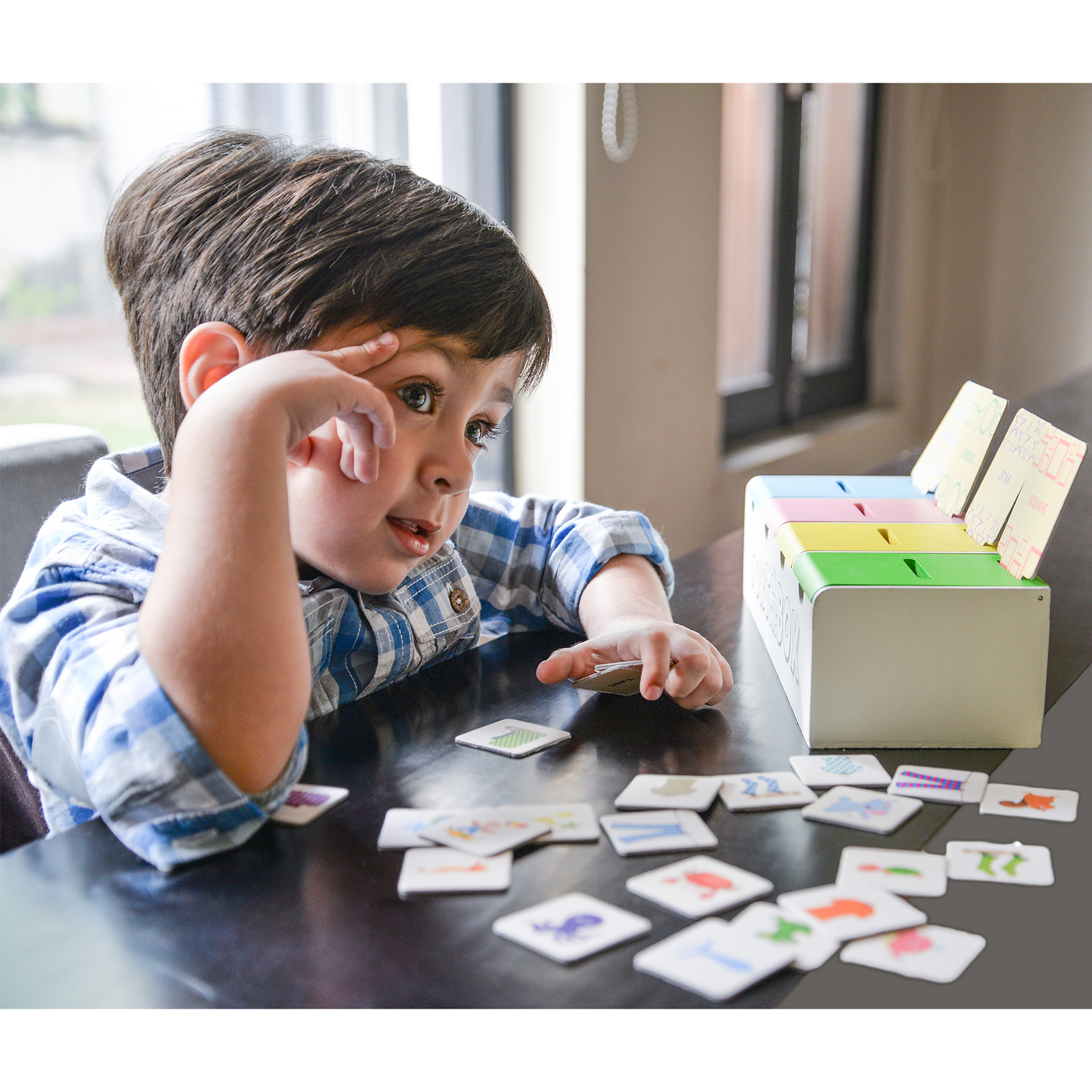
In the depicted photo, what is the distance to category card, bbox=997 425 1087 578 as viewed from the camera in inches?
31.6

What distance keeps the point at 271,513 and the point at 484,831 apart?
0.23m

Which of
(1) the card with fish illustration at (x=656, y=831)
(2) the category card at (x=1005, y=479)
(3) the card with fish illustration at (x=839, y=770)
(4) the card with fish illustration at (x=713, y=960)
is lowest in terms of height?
(3) the card with fish illustration at (x=839, y=770)

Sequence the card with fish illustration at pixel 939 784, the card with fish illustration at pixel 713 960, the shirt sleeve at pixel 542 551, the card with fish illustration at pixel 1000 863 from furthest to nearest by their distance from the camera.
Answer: the shirt sleeve at pixel 542 551 < the card with fish illustration at pixel 939 784 < the card with fish illustration at pixel 1000 863 < the card with fish illustration at pixel 713 960

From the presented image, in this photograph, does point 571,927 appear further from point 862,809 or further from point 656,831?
point 862,809

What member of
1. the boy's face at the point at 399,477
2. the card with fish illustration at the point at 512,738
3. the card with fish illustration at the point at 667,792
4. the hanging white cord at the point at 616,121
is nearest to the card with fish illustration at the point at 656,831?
the card with fish illustration at the point at 667,792

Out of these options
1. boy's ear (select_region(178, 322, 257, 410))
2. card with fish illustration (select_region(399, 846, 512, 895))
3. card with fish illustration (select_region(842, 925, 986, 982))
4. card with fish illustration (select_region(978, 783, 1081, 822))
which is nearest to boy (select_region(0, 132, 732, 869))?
boy's ear (select_region(178, 322, 257, 410))

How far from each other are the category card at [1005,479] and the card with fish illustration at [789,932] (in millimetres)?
457

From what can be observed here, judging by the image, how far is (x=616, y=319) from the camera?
2.86 meters

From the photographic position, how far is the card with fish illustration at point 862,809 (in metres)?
0.67

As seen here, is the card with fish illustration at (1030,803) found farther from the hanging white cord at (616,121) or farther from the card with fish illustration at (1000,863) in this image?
the hanging white cord at (616,121)

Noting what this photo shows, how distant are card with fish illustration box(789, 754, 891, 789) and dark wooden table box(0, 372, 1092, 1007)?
15 millimetres

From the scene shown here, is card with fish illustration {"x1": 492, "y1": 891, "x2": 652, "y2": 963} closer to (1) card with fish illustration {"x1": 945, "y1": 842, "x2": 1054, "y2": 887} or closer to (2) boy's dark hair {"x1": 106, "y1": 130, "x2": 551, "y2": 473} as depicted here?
(1) card with fish illustration {"x1": 945, "y1": 842, "x2": 1054, "y2": 887}

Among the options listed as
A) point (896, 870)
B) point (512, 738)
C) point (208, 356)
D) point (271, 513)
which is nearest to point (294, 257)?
point (208, 356)

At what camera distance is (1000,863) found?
63 centimetres
